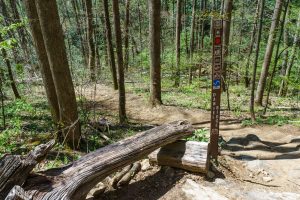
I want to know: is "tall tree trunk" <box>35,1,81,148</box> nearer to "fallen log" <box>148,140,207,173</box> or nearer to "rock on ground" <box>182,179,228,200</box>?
"fallen log" <box>148,140,207,173</box>

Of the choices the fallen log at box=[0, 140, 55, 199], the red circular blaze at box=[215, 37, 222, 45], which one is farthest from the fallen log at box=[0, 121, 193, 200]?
the red circular blaze at box=[215, 37, 222, 45]

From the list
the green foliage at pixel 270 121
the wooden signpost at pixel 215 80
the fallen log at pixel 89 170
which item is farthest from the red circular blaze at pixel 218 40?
the green foliage at pixel 270 121

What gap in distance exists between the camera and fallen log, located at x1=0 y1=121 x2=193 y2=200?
3355 millimetres

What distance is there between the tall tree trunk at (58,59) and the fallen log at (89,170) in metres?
1.71

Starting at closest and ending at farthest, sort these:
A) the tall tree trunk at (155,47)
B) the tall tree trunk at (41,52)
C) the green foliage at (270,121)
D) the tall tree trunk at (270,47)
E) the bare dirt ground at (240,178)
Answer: the bare dirt ground at (240,178)
the tall tree trunk at (41,52)
the green foliage at (270,121)
the tall tree trunk at (155,47)
the tall tree trunk at (270,47)

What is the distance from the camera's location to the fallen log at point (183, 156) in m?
4.77

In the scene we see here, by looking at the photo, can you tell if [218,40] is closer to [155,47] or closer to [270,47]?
[155,47]

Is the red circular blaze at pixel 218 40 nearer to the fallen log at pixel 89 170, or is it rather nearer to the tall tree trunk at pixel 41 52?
the fallen log at pixel 89 170

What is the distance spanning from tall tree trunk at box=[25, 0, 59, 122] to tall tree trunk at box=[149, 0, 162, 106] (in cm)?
495

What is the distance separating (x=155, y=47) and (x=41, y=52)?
200 inches

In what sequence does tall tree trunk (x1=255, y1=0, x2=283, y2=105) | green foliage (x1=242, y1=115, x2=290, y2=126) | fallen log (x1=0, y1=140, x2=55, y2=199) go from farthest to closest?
tall tree trunk (x1=255, y1=0, x2=283, y2=105), green foliage (x1=242, y1=115, x2=290, y2=126), fallen log (x1=0, y1=140, x2=55, y2=199)

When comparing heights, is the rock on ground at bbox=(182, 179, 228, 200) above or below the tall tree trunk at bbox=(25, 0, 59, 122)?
below

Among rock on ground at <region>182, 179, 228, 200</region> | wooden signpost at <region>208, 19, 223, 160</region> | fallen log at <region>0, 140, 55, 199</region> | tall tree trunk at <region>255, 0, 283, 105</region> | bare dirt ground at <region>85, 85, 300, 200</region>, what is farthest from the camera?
tall tree trunk at <region>255, 0, 283, 105</region>

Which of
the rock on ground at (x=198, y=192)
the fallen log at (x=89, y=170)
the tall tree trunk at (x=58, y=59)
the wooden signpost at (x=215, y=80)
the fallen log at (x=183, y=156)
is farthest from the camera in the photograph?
the tall tree trunk at (x=58, y=59)
